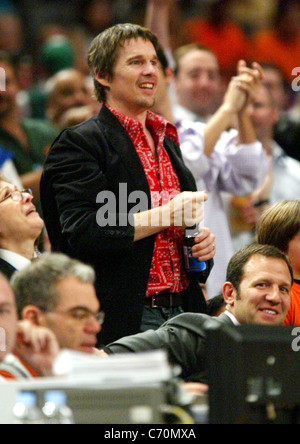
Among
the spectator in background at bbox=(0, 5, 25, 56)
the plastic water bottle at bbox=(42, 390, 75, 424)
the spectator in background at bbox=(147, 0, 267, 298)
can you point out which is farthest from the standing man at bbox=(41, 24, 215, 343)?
the spectator in background at bbox=(0, 5, 25, 56)

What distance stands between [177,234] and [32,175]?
1.52 meters

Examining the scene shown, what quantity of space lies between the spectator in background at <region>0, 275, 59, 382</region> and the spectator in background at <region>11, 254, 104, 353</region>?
0.19 ft

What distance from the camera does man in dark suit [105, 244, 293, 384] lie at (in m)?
3.15

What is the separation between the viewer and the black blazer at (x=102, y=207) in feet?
11.1

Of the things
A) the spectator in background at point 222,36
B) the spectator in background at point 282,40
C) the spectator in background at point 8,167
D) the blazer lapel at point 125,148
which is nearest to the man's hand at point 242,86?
the blazer lapel at point 125,148

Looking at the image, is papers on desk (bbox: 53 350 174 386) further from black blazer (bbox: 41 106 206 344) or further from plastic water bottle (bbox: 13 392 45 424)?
black blazer (bbox: 41 106 206 344)

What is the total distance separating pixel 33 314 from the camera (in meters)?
2.67

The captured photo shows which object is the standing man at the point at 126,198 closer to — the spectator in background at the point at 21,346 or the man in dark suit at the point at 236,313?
the man in dark suit at the point at 236,313

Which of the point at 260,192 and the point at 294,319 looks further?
the point at 260,192

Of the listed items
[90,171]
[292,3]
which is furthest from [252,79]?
[292,3]

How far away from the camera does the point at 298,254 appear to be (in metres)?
3.80

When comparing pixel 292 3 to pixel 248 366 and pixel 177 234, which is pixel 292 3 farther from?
pixel 248 366

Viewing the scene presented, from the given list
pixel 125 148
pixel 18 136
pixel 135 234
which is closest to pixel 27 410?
pixel 135 234

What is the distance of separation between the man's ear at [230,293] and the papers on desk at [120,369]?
1.38 meters
